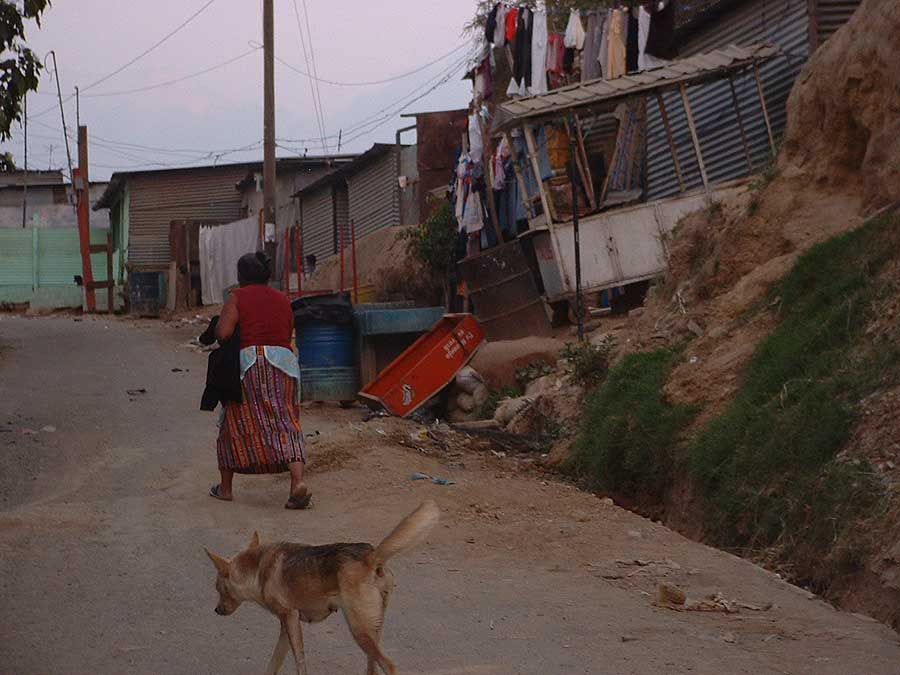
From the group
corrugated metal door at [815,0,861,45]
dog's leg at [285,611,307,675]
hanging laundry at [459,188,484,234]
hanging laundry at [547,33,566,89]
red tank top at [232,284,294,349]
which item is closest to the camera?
dog's leg at [285,611,307,675]

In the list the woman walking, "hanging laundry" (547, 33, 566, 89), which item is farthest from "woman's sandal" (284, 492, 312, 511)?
"hanging laundry" (547, 33, 566, 89)

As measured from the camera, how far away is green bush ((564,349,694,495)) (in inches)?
373

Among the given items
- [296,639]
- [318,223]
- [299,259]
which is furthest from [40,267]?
[296,639]

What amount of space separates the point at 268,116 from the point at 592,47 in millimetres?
Result: 7543

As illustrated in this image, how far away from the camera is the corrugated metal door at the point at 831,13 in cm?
1653

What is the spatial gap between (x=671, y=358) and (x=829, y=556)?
4205 mm

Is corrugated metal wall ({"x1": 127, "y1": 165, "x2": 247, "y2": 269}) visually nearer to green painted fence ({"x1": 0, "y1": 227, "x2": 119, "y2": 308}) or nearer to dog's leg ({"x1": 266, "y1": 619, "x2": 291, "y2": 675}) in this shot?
green painted fence ({"x1": 0, "y1": 227, "x2": 119, "y2": 308})

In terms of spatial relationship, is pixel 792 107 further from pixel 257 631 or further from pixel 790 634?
pixel 257 631

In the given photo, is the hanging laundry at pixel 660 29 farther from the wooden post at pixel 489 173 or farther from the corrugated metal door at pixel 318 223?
the corrugated metal door at pixel 318 223

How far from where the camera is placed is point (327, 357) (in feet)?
52.0

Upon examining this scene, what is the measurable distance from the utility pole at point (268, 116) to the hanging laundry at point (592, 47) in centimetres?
701

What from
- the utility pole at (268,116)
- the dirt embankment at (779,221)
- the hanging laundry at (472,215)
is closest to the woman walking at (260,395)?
the dirt embankment at (779,221)

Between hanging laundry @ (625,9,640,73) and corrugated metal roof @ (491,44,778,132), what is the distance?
2.80 metres

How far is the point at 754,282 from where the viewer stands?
10758mm
